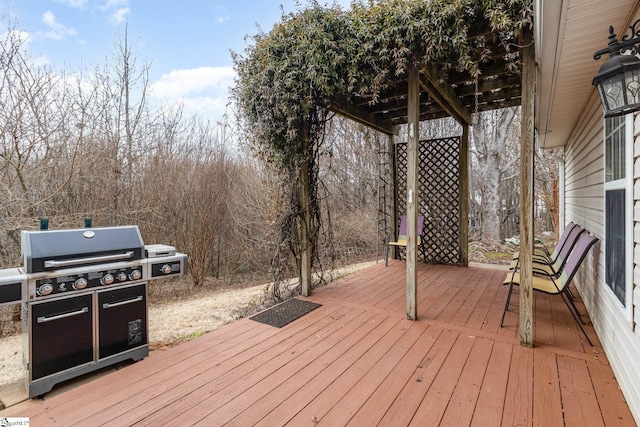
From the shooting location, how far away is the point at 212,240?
6.01 metres

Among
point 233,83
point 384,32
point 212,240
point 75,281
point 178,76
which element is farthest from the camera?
point 178,76

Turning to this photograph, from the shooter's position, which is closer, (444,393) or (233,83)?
(444,393)

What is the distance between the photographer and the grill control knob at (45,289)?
1802mm

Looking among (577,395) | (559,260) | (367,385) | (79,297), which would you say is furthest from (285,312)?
(559,260)

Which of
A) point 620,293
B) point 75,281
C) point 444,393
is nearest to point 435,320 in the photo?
point 444,393

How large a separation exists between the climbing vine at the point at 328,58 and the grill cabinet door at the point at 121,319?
1765 millimetres

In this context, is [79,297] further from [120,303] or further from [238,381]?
[238,381]

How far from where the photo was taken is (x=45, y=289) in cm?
182

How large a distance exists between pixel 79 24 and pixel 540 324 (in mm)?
7738

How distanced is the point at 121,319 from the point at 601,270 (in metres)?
3.83

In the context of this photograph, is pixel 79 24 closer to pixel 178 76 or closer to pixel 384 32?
pixel 178 76

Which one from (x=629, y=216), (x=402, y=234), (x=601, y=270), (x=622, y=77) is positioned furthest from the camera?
(x=402, y=234)

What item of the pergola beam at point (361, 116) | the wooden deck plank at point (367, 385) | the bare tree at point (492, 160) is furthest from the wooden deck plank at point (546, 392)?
the bare tree at point (492, 160)

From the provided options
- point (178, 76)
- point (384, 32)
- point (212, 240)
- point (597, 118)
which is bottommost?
point (212, 240)
